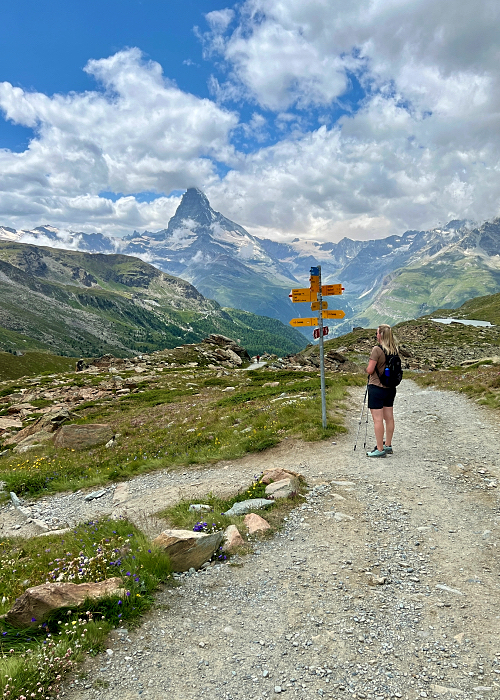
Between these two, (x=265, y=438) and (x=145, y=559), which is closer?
(x=145, y=559)

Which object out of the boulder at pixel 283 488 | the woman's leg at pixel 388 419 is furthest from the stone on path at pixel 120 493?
the woman's leg at pixel 388 419

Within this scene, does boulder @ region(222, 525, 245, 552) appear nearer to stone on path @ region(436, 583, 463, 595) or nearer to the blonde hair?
stone on path @ region(436, 583, 463, 595)

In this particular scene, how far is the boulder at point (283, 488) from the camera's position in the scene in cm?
1055

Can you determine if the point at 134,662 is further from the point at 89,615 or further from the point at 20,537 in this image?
the point at 20,537

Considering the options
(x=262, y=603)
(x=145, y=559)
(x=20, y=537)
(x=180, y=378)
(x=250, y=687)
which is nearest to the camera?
(x=250, y=687)

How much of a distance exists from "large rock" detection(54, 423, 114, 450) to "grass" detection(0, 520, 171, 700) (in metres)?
11.7

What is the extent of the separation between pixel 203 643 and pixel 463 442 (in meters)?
13.5

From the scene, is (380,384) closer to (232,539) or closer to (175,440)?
(232,539)

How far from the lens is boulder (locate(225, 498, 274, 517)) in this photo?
9.88 metres

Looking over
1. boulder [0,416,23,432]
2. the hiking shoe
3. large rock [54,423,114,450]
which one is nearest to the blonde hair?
the hiking shoe

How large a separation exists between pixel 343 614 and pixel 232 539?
309 centimetres

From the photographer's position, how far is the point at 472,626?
559 centimetres

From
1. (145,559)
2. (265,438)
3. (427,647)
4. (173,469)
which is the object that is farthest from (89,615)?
(265,438)

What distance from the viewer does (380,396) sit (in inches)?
531
